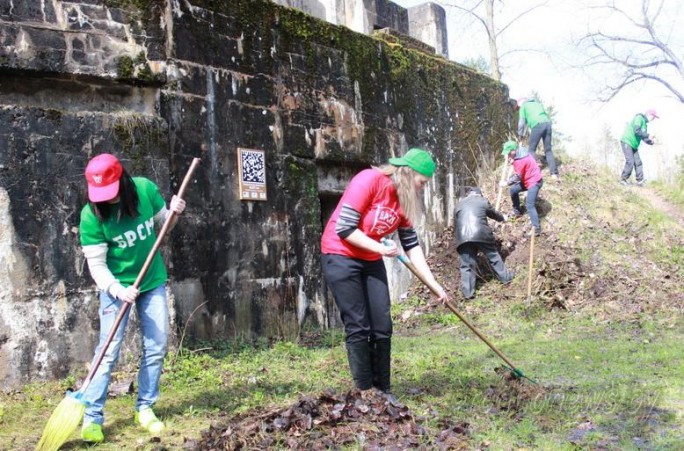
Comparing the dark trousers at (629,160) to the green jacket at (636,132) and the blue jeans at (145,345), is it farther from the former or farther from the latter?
the blue jeans at (145,345)

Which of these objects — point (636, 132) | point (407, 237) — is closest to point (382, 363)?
point (407, 237)

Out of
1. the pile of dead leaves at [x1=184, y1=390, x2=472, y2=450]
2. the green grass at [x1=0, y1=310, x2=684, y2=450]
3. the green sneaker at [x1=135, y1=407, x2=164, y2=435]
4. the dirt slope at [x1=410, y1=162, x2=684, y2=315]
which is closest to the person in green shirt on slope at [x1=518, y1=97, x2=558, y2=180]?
the dirt slope at [x1=410, y1=162, x2=684, y2=315]

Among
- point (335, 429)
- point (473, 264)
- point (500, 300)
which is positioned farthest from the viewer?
point (473, 264)

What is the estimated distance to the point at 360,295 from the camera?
15.3 ft

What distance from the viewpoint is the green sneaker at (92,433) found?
13.9ft

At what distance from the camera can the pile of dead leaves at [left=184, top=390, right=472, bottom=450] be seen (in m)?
3.73

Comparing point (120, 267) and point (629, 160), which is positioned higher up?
point (629, 160)

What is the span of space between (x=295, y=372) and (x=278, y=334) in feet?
5.21

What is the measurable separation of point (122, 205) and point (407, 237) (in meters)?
2.09

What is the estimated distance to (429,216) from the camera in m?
11.2

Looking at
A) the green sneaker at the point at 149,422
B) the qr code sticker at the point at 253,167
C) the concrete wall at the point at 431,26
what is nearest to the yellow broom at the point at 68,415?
the green sneaker at the point at 149,422

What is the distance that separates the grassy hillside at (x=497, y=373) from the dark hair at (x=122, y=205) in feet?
4.85

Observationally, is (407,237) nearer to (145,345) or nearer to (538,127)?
(145,345)

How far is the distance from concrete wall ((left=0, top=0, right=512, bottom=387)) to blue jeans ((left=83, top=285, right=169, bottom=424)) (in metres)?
1.82
